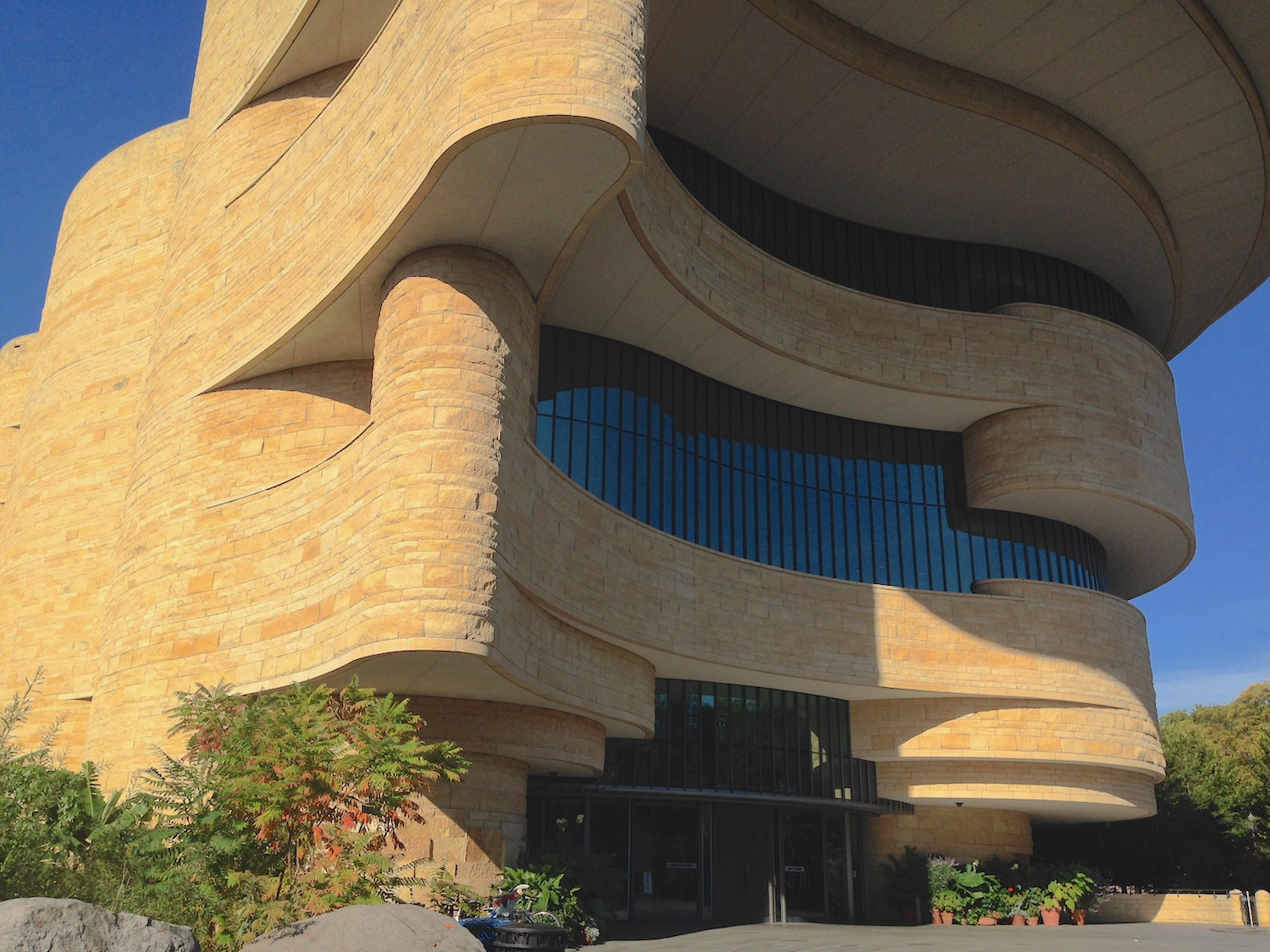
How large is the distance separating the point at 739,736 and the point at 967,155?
1445 centimetres

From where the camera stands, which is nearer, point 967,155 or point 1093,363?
point 967,155

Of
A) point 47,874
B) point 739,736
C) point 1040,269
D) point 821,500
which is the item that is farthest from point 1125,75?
point 47,874

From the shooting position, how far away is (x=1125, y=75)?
22719 millimetres

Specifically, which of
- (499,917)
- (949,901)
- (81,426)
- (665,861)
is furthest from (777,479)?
(81,426)

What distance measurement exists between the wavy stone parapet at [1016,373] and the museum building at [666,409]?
13 cm

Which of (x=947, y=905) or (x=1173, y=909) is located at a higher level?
(x=947, y=905)

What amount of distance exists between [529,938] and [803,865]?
14657 mm

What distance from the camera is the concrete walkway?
1706 cm

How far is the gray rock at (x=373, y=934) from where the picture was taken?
7859mm

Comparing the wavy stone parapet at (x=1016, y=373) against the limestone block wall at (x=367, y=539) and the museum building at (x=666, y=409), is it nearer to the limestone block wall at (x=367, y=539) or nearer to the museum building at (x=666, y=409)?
the museum building at (x=666, y=409)

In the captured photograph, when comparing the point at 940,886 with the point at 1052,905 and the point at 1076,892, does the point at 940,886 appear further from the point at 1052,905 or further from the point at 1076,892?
the point at 1076,892

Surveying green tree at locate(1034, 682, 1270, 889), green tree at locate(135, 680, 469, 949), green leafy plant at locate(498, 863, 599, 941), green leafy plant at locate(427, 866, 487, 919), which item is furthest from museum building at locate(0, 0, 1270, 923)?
green tree at locate(1034, 682, 1270, 889)

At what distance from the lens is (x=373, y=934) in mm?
7969

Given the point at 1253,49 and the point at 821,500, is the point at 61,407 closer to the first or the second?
the point at 821,500
